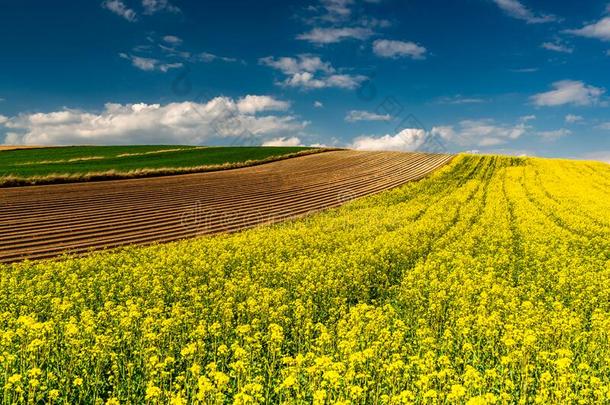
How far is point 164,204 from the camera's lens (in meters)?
31.3

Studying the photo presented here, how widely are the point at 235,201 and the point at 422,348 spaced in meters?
26.3

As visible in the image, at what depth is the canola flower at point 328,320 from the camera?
7.18m

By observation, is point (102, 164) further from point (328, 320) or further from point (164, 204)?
point (328, 320)

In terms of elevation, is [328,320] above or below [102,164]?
below

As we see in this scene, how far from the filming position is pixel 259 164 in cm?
5566

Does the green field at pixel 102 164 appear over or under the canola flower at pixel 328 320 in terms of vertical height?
over

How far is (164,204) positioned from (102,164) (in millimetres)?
23169

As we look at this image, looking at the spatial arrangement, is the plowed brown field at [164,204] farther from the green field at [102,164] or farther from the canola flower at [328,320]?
the canola flower at [328,320]

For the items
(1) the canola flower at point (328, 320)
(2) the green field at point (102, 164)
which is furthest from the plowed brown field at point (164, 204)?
(1) the canola flower at point (328, 320)

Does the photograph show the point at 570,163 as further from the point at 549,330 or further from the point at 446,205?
the point at 549,330

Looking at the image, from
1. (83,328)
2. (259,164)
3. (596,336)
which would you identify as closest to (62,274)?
(83,328)

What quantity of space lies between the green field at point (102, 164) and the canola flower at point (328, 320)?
20191 millimetres

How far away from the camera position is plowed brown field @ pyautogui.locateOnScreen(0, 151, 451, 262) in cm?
2278

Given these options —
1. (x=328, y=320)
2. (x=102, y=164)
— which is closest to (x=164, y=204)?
(x=328, y=320)
